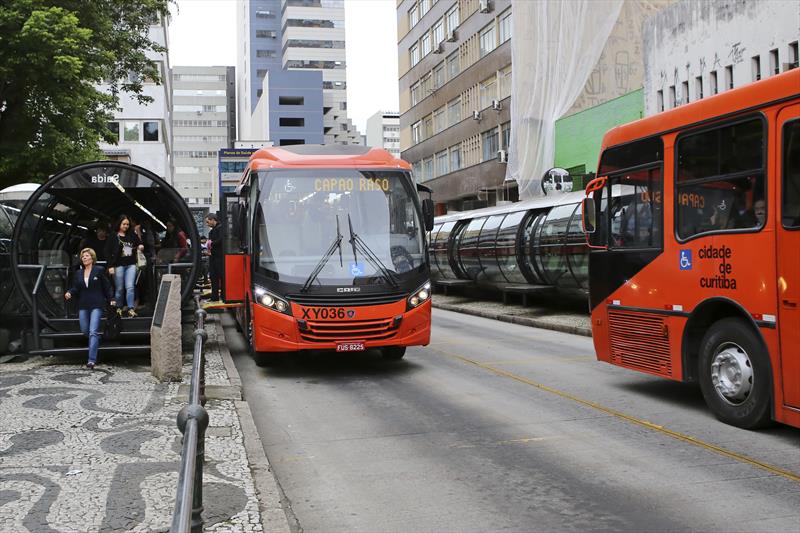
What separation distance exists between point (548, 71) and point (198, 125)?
4946 inches

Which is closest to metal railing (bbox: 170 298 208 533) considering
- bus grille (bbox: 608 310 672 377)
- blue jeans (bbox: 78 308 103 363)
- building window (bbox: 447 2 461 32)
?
bus grille (bbox: 608 310 672 377)

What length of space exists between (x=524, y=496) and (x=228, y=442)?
2643 mm

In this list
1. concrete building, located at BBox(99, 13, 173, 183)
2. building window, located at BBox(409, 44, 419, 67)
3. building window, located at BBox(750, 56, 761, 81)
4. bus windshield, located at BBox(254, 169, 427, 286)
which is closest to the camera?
bus windshield, located at BBox(254, 169, 427, 286)

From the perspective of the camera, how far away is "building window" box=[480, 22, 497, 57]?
4546 centimetres

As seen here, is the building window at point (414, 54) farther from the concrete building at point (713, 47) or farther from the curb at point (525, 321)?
the curb at point (525, 321)

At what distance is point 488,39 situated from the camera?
46.4m

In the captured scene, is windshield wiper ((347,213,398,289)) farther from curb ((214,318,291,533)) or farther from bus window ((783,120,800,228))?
bus window ((783,120,800,228))

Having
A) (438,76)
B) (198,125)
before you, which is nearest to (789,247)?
Answer: (438,76)

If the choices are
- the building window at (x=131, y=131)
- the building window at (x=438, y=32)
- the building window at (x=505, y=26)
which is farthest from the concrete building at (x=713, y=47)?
the building window at (x=131, y=131)

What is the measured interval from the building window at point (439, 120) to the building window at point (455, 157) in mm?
2683

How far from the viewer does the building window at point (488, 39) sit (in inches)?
1790

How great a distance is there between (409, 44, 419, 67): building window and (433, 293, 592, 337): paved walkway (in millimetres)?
37590

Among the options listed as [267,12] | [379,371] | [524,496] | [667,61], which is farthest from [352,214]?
[267,12]

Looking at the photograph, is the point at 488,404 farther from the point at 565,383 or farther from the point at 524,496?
the point at 524,496
